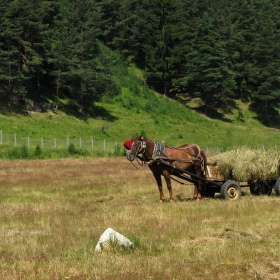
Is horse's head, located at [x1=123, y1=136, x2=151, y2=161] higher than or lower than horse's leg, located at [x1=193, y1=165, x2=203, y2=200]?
higher

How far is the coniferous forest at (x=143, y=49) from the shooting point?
62.2 m

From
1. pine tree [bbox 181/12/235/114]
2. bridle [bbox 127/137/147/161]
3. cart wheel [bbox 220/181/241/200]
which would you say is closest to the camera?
bridle [bbox 127/137/147/161]

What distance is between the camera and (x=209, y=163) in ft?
58.3

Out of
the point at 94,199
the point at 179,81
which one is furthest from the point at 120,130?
the point at 94,199

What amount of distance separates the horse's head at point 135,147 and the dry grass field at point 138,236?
5.26ft

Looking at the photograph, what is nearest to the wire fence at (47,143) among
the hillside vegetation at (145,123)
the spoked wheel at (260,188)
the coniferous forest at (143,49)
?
the hillside vegetation at (145,123)

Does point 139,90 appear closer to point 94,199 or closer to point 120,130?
point 120,130

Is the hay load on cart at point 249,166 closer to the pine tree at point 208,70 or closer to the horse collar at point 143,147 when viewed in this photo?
the horse collar at point 143,147

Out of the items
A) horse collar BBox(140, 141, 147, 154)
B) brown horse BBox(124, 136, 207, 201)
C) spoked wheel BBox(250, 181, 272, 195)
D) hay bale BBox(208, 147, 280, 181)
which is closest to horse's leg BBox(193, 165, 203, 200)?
brown horse BBox(124, 136, 207, 201)

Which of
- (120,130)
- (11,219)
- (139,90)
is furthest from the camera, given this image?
(139,90)

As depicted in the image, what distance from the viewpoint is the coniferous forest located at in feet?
204

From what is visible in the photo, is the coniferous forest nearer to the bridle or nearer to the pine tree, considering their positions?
the pine tree

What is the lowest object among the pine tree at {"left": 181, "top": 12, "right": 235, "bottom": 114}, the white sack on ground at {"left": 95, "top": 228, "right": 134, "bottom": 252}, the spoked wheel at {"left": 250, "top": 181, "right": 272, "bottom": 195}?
the spoked wheel at {"left": 250, "top": 181, "right": 272, "bottom": 195}

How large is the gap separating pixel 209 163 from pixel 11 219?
7.45 m
